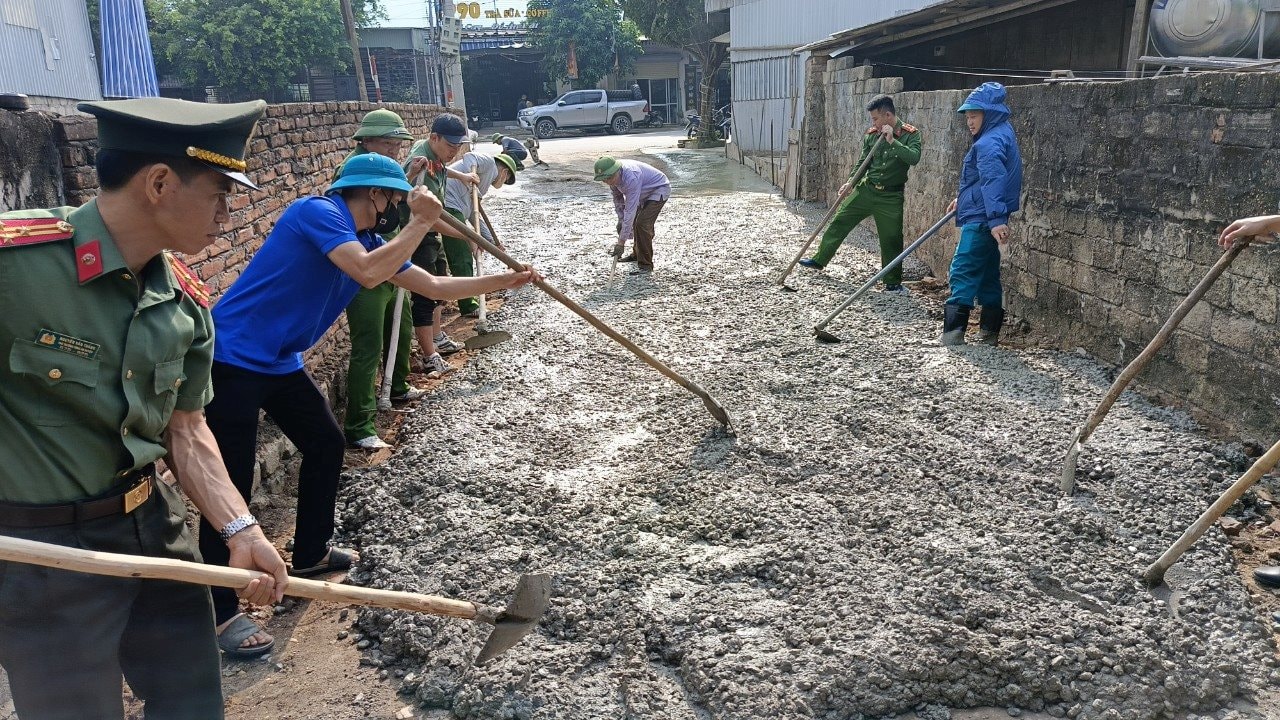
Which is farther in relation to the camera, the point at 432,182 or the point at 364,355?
the point at 432,182

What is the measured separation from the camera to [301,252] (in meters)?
3.33

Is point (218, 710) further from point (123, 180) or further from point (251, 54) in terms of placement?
point (251, 54)

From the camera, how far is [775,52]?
19.9m

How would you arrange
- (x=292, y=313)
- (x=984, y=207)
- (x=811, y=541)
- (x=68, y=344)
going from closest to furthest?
(x=68, y=344)
(x=292, y=313)
(x=811, y=541)
(x=984, y=207)

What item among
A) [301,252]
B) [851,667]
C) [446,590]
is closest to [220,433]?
[301,252]

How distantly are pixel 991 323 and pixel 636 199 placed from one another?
12.7ft

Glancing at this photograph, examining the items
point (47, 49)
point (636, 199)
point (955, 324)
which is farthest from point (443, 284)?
point (47, 49)

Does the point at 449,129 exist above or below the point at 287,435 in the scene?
above

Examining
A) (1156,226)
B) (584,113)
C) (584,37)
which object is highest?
(584,37)

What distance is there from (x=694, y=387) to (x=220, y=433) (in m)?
2.36

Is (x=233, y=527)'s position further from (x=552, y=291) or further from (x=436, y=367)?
(x=436, y=367)

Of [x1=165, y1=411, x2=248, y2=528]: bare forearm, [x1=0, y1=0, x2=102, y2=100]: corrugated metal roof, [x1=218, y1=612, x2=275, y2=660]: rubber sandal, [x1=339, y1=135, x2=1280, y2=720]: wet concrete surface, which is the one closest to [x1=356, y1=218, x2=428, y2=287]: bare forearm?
[x1=339, y1=135, x2=1280, y2=720]: wet concrete surface

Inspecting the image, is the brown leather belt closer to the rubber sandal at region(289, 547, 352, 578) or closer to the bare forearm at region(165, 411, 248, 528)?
the bare forearm at region(165, 411, 248, 528)

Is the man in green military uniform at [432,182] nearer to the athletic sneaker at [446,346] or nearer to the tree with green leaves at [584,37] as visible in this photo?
the athletic sneaker at [446,346]
